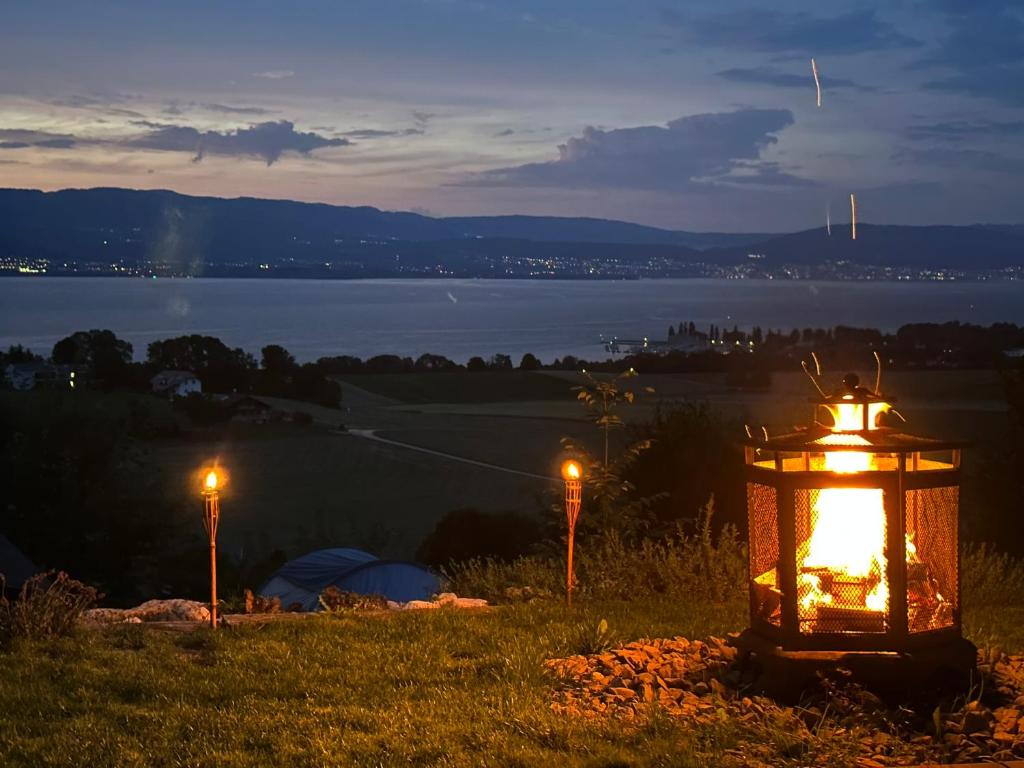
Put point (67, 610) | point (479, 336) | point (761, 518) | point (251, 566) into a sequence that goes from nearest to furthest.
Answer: point (761, 518) < point (67, 610) < point (251, 566) < point (479, 336)

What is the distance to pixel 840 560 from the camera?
480 cm

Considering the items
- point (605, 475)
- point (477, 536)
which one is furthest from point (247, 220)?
point (605, 475)

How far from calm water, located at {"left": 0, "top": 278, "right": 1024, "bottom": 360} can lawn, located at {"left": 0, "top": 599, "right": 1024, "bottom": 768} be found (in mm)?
33053

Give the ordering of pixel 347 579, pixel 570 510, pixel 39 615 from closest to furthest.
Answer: pixel 39 615 < pixel 570 510 < pixel 347 579

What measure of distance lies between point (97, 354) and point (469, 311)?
40977 mm

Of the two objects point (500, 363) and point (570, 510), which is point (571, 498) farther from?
point (500, 363)

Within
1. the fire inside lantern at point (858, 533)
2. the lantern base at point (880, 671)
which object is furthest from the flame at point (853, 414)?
the lantern base at point (880, 671)

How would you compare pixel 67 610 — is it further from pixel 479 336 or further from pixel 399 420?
pixel 479 336

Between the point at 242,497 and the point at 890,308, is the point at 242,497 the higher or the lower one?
the lower one

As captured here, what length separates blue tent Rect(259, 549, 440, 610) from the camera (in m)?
15.8

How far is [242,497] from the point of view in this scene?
110 ft

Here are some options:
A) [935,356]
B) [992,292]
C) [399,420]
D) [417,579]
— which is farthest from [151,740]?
[992,292]

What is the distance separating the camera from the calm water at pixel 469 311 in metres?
46.9

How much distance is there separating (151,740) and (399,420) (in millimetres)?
42401
